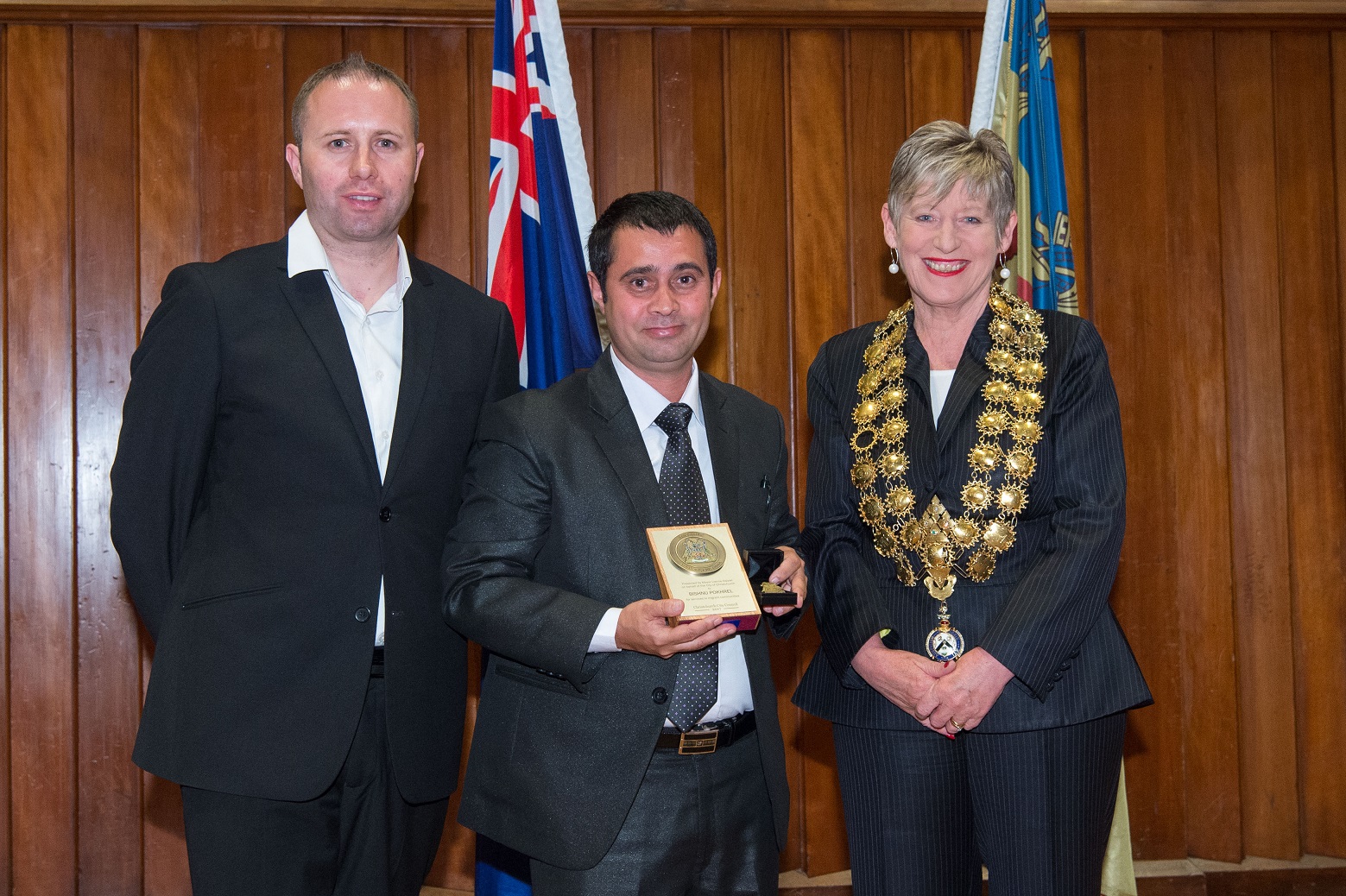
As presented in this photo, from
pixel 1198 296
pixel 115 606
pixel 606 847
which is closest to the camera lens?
pixel 606 847

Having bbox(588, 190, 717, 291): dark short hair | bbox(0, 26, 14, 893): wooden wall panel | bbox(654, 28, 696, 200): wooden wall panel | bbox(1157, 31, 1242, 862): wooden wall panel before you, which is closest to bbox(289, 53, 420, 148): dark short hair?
bbox(588, 190, 717, 291): dark short hair

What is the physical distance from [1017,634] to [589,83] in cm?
258

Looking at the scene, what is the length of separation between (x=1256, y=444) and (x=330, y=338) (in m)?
3.30

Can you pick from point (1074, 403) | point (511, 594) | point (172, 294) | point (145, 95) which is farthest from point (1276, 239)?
point (145, 95)

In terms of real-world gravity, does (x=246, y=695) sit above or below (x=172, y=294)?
below

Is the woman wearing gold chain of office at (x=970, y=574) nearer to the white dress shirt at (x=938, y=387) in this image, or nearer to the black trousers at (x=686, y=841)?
the white dress shirt at (x=938, y=387)

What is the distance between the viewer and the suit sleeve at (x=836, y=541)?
1996 mm

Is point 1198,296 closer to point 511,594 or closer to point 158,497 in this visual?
point 511,594

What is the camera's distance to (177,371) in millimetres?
1890

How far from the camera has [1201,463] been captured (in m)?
3.78

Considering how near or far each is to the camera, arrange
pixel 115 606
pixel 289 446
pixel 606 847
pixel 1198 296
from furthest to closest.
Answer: pixel 1198 296 → pixel 115 606 → pixel 289 446 → pixel 606 847

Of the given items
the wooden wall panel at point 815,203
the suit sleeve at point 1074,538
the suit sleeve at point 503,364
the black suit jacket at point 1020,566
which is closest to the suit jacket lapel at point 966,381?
the black suit jacket at point 1020,566

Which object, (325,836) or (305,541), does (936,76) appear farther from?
(325,836)

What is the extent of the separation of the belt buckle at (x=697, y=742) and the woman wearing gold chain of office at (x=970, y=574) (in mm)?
295
